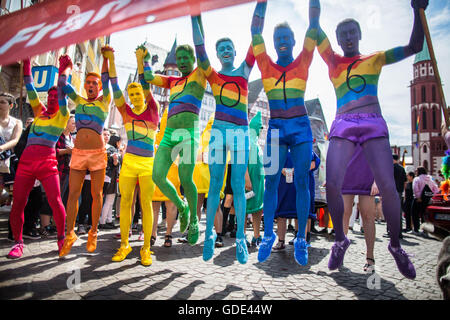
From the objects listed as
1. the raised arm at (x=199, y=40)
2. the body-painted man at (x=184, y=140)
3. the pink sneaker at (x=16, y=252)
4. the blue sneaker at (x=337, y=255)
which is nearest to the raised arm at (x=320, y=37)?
the raised arm at (x=199, y=40)

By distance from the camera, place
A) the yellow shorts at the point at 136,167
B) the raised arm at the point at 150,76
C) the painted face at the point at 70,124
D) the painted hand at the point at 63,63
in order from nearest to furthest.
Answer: the raised arm at the point at 150,76
the yellow shorts at the point at 136,167
the painted hand at the point at 63,63
the painted face at the point at 70,124

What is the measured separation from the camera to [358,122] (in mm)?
2797

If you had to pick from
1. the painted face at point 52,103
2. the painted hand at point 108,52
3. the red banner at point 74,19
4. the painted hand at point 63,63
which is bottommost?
the painted face at point 52,103

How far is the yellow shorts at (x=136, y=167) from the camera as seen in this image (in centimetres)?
425

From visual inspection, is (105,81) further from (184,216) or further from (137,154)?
(184,216)

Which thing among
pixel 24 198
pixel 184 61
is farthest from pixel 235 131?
pixel 24 198

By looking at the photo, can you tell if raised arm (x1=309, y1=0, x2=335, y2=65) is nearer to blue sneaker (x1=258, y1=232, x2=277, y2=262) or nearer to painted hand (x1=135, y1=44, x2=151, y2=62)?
blue sneaker (x1=258, y1=232, x2=277, y2=262)

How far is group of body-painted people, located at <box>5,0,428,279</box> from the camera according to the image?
2828 millimetres

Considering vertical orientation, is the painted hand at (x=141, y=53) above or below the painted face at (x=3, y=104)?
above

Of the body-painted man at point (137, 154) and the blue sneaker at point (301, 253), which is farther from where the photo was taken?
the body-painted man at point (137, 154)

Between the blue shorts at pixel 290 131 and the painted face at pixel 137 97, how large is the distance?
2.52 metres

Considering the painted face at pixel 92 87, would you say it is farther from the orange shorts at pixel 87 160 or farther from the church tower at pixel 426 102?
the church tower at pixel 426 102

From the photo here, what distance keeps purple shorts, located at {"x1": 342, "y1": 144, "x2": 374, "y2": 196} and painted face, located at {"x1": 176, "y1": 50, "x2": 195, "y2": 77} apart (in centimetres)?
274

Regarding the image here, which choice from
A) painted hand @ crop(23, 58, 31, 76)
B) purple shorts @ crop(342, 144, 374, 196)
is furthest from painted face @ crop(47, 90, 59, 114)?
purple shorts @ crop(342, 144, 374, 196)
